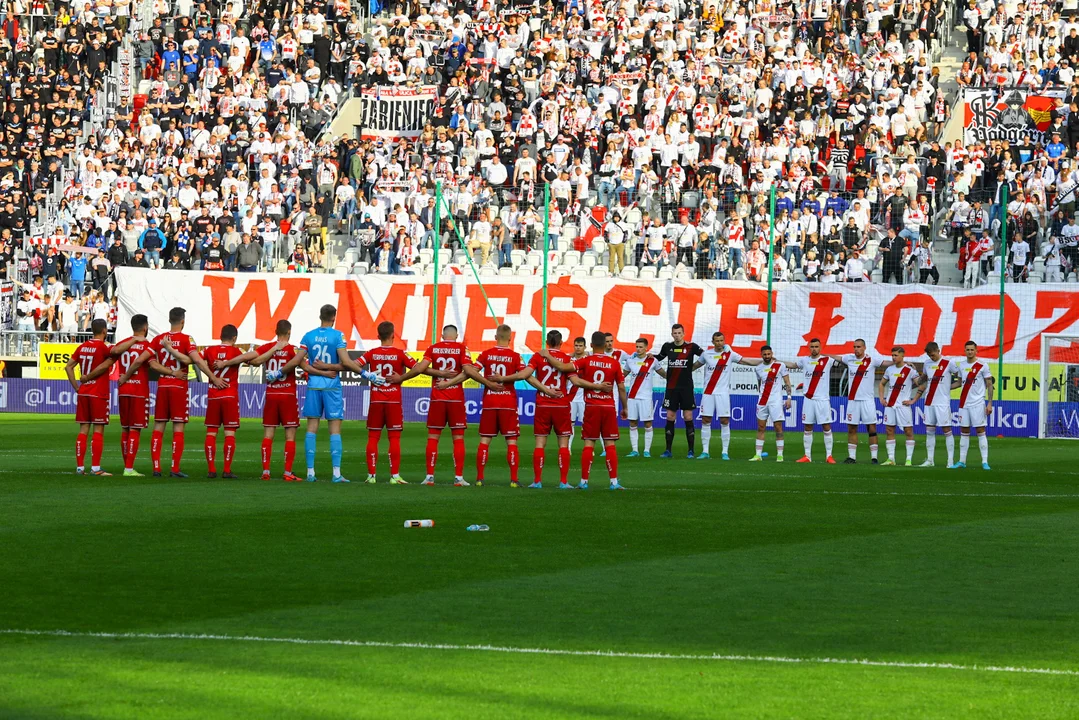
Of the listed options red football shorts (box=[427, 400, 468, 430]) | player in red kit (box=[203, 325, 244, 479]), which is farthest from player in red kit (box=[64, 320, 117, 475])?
red football shorts (box=[427, 400, 468, 430])

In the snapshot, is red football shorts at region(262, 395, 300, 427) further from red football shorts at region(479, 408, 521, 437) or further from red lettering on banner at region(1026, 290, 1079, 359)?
red lettering on banner at region(1026, 290, 1079, 359)

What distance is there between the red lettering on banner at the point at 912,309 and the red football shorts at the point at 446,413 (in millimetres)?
15876

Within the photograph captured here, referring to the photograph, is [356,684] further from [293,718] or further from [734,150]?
[734,150]

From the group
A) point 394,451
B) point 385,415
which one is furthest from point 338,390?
point 394,451

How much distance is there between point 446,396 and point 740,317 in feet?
51.5

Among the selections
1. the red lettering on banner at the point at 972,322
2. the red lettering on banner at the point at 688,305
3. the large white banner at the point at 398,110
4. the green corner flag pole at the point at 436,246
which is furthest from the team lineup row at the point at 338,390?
the large white banner at the point at 398,110

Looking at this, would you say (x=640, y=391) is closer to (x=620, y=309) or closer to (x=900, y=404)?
(x=900, y=404)

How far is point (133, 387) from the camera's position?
19.9 m

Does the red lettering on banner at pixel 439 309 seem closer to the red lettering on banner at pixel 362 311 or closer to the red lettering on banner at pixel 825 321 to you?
the red lettering on banner at pixel 362 311

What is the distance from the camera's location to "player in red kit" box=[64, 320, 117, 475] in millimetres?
19672

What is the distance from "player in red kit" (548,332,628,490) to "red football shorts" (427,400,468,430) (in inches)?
51.5

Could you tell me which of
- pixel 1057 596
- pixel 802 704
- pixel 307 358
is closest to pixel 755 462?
pixel 307 358

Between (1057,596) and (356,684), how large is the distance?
5.29 m

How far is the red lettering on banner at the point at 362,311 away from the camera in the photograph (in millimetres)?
36094
